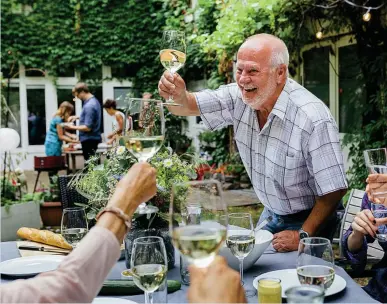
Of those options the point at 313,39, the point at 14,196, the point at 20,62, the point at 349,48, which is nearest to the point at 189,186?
the point at 14,196

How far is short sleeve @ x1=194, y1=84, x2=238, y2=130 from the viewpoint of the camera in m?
2.70

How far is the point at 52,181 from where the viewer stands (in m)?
5.89

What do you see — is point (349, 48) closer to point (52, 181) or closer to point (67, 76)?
point (52, 181)

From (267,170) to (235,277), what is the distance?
155 cm

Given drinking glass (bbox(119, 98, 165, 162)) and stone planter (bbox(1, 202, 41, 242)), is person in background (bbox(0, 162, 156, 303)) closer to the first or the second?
drinking glass (bbox(119, 98, 165, 162))

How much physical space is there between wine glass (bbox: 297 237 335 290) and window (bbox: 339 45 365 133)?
4472mm

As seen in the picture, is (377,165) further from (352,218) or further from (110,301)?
(352,218)

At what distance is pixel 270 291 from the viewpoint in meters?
1.23

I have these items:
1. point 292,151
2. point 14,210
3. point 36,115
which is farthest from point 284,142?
point 36,115

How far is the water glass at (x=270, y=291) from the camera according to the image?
123 cm

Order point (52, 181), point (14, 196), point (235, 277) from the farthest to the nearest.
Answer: point (52, 181), point (14, 196), point (235, 277)

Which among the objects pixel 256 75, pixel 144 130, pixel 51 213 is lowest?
pixel 51 213

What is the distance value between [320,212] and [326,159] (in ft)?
0.79

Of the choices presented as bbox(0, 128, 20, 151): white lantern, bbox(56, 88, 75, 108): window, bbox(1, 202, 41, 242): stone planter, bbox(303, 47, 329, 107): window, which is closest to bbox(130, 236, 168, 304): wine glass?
bbox(0, 128, 20, 151): white lantern
